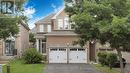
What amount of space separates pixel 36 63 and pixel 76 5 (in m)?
24.1

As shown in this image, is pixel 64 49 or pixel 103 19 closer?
pixel 103 19

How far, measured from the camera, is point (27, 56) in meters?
55.8

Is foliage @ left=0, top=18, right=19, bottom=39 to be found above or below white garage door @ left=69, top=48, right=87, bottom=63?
above

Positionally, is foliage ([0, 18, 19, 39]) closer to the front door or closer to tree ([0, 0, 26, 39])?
tree ([0, 0, 26, 39])

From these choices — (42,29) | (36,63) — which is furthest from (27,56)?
(42,29)

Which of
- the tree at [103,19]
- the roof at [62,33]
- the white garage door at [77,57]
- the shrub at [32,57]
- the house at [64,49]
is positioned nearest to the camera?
the tree at [103,19]

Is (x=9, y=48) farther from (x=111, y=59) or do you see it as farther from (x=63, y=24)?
(x=111, y=59)

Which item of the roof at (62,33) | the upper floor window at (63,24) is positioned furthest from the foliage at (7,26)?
the upper floor window at (63,24)

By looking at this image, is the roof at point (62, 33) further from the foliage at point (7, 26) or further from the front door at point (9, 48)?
the foliage at point (7, 26)

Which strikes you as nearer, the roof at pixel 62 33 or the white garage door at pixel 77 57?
the roof at pixel 62 33

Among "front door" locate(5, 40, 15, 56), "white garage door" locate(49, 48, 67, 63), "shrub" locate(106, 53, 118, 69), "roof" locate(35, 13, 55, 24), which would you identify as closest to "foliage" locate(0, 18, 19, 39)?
"shrub" locate(106, 53, 118, 69)

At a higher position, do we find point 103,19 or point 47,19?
point 47,19

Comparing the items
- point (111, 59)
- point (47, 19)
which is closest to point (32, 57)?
point (111, 59)

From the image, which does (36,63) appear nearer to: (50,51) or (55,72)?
(50,51)
